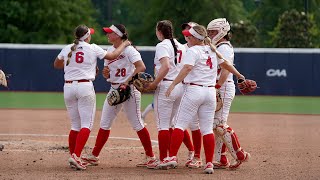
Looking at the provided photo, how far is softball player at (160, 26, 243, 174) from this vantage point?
11625 mm

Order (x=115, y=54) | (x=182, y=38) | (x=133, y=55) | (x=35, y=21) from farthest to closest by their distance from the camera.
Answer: (x=35, y=21) < (x=182, y=38) < (x=133, y=55) < (x=115, y=54)

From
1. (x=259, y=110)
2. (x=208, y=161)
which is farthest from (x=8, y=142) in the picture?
(x=259, y=110)

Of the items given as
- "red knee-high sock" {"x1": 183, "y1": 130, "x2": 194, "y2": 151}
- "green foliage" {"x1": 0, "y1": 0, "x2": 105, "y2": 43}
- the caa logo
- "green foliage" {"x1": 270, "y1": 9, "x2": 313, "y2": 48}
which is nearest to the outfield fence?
the caa logo

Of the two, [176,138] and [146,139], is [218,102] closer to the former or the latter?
[176,138]

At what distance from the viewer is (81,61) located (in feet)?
39.8

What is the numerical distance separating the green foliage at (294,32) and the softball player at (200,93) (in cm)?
2694

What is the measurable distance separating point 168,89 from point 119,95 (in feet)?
2.68

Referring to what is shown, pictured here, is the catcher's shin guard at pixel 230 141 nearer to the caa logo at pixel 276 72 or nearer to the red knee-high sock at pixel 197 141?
the red knee-high sock at pixel 197 141

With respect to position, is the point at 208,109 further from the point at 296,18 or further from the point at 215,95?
the point at 296,18

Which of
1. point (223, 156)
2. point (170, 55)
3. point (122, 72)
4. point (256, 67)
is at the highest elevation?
point (170, 55)

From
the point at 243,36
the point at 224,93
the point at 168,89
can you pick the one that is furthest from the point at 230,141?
the point at 243,36

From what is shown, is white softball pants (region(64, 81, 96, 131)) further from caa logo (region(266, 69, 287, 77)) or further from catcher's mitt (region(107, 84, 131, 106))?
caa logo (region(266, 69, 287, 77))

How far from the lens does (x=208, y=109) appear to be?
38.4 ft

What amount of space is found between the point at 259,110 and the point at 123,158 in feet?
37.0
